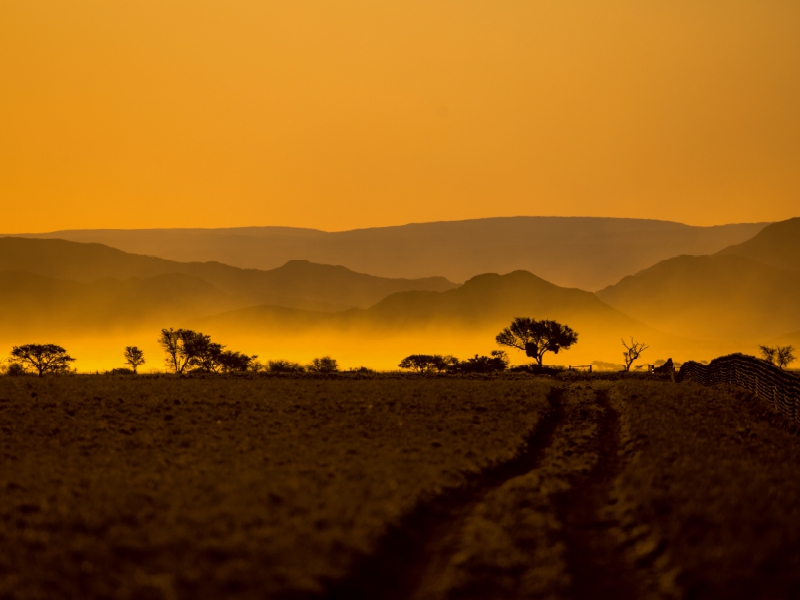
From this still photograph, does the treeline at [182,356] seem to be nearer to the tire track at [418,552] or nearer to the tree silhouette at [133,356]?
the tree silhouette at [133,356]

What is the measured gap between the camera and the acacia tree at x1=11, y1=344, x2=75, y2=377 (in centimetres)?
11657

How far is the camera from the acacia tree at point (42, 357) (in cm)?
11657

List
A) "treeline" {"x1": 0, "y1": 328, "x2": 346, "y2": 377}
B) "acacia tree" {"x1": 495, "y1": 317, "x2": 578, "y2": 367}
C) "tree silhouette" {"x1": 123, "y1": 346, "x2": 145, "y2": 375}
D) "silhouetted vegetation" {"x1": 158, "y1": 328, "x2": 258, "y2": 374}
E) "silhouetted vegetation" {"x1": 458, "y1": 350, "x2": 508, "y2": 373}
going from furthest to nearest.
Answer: "tree silhouette" {"x1": 123, "y1": 346, "x2": 145, "y2": 375} → "acacia tree" {"x1": 495, "y1": 317, "x2": 578, "y2": 367} → "silhouetted vegetation" {"x1": 158, "y1": 328, "x2": 258, "y2": 374} → "treeline" {"x1": 0, "y1": 328, "x2": 346, "y2": 377} → "silhouetted vegetation" {"x1": 458, "y1": 350, "x2": 508, "y2": 373}

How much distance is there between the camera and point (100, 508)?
16.0 meters

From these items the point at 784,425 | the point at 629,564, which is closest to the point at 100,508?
the point at 629,564

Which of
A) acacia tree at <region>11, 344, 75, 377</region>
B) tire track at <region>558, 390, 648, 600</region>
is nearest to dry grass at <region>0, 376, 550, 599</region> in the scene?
tire track at <region>558, 390, 648, 600</region>

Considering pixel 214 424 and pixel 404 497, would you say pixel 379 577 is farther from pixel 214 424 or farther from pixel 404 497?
pixel 214 424

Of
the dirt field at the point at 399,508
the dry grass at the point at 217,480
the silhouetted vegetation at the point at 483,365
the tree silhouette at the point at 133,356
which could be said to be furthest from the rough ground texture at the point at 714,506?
the tree silhouette at the point at 133,356

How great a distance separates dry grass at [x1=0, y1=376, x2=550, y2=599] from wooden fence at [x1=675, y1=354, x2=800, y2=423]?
11468 mm

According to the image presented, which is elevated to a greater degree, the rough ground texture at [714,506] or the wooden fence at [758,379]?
the wooden fence at [758,379]

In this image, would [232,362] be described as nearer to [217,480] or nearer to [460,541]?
[217,480]

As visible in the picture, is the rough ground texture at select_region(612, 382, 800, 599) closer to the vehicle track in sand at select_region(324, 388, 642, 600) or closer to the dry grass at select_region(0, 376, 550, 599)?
the vehicle track in sand at select_region(324, 388, 642, 600)

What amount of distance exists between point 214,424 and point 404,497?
1681 cm

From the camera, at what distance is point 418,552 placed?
14086 mm
